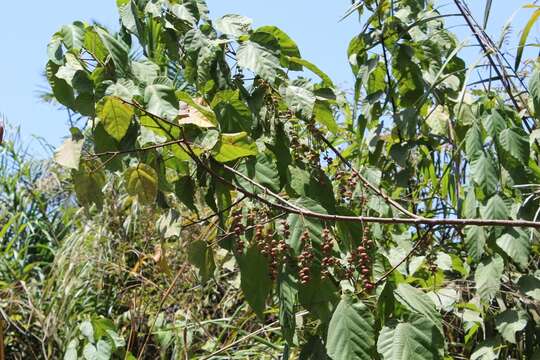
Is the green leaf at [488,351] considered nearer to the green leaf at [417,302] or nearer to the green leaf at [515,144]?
the green leaf at [515,144]

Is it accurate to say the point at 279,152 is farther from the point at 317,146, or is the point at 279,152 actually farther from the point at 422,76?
the point at 422,76

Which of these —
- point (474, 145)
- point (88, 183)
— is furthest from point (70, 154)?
point (474, 145)

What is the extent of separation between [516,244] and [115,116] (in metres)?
0.96

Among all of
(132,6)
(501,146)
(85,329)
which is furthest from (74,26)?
(85,329)

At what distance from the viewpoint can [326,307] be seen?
1.62m

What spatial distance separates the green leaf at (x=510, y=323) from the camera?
215 cm

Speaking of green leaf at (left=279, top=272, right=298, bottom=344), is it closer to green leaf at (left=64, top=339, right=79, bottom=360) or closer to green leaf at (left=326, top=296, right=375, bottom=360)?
green leaf at (left=326, top=296, right=375, bottom=360)

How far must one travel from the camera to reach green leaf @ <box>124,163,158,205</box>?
5.21ft

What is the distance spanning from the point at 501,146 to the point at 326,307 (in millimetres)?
594

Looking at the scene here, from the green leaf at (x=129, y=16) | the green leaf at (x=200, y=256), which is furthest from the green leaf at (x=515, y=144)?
the green leaf at (x=129, y=16)

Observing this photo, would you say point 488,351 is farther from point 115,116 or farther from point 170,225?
point 115,116

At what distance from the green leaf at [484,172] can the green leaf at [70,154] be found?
0.86 metres

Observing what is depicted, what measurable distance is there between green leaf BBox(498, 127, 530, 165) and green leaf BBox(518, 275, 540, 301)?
0.33m

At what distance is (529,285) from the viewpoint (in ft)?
6.93
